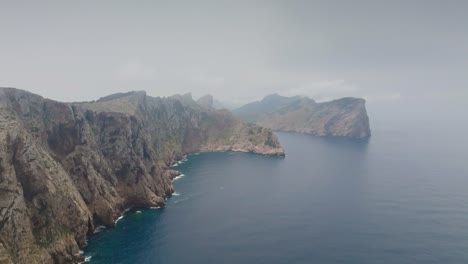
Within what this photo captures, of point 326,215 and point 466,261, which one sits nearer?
point 466,261

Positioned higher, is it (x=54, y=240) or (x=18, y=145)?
(x=18, y=145)

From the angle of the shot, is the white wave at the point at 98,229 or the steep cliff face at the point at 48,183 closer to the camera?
the steep cliff face at the point at 48,183

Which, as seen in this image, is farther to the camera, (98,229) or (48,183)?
(98,229)

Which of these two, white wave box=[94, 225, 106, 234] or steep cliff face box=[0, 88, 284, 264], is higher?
steep cliff face box=[0, 88, 284, 264]

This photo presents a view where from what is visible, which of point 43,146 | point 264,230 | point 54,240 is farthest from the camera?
point 43,146

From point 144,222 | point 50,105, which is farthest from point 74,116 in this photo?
point 144,222

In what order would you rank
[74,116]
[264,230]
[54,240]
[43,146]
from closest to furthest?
[54,240] → [264,230] → [43,146] → [74,116]

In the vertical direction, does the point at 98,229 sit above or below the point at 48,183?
below

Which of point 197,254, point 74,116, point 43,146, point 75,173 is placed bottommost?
point 197,254

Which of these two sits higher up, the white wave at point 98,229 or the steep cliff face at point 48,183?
the steep cliff face at point 48,183

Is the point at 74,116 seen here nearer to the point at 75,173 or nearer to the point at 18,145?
the point at 75,173

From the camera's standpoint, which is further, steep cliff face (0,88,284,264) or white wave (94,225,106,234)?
white wave (94,225,106,234)
